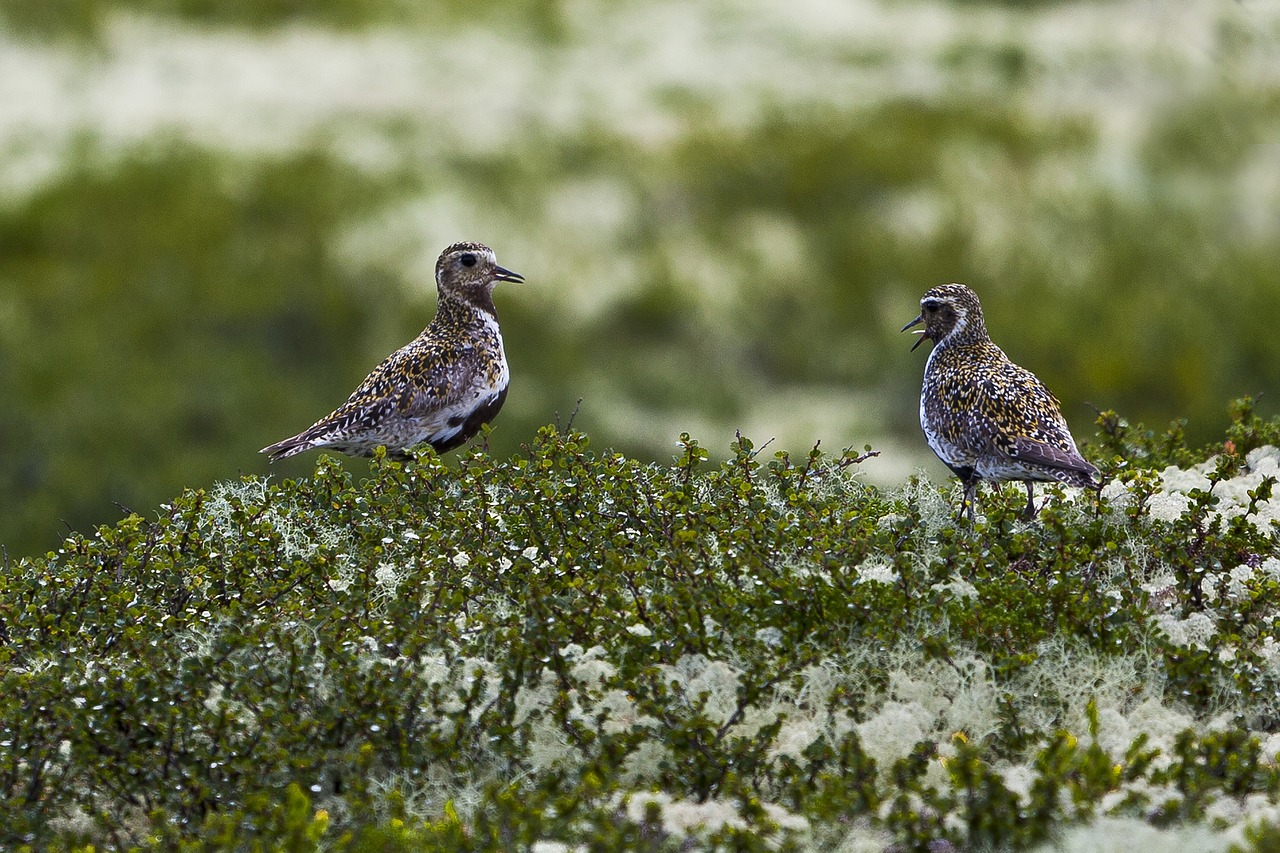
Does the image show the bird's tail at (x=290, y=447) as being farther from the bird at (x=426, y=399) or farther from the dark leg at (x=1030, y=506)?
the dark leg at (x=1030, y=506)

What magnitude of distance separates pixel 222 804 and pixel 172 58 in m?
41.3

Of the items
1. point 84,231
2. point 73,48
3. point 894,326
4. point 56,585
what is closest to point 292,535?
point 56,585

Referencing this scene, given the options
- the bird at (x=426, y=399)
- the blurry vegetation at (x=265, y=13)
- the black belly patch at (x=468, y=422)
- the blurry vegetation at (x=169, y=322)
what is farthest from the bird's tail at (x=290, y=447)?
the blurry vegetation at (x=265, y=13)

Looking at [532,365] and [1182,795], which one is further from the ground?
[532,365]

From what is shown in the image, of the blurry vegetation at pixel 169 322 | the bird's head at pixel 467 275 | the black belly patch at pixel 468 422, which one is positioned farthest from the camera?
the blurry vegetation at pixel 169 322

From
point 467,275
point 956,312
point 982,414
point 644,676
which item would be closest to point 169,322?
point 467,275

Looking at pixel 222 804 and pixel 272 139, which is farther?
pixel 272 139

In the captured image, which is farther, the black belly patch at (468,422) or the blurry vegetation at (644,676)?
the black belly patch at (468,422)

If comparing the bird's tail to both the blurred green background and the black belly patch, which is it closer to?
the black belly patch

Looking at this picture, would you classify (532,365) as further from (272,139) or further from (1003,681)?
(1003,681)

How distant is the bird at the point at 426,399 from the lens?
38.2 feet

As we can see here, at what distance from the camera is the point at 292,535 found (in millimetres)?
9836

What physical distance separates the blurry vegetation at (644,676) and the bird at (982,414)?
0.57m

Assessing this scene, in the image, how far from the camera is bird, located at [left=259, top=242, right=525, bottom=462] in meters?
11.6
